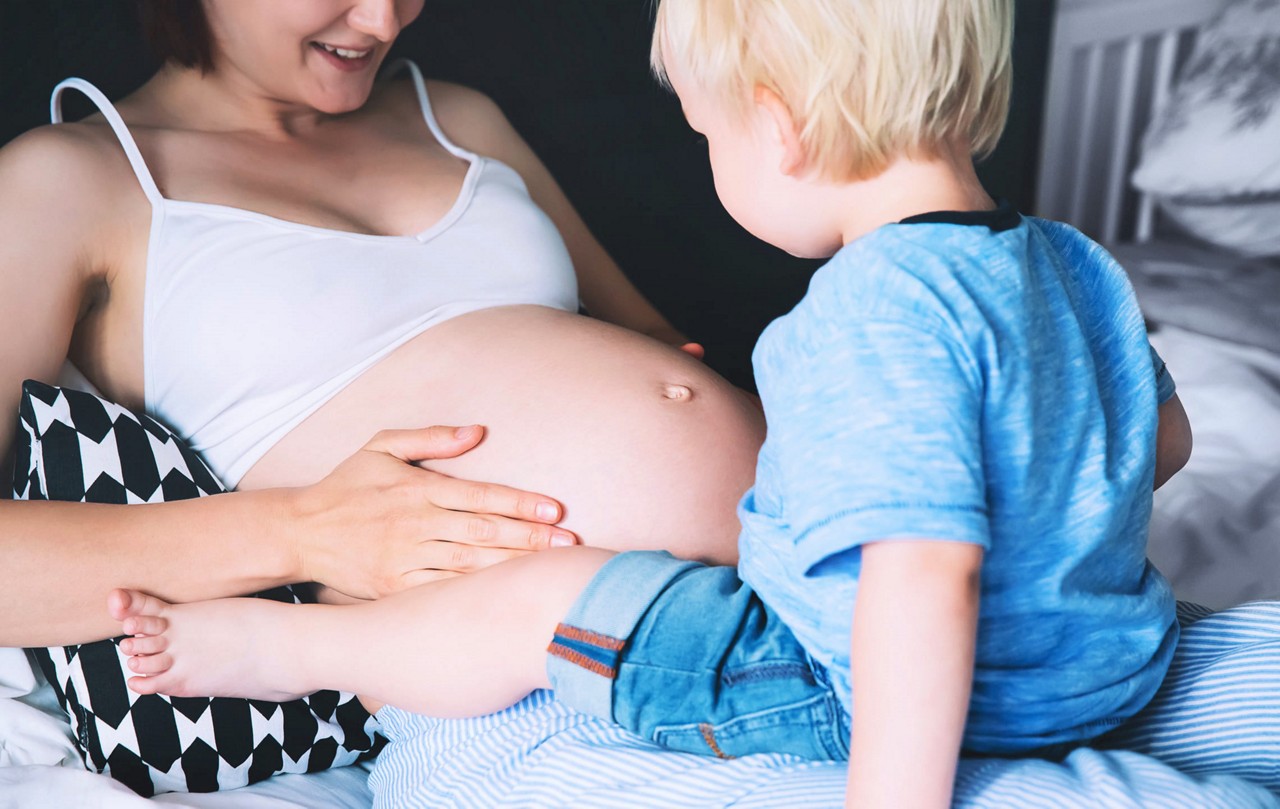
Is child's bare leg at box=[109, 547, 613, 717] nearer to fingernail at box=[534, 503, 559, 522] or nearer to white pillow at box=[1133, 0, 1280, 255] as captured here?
fingernail at box=[534, 503, 559, 522]

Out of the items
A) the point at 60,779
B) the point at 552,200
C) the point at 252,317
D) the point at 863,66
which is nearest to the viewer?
the point at 863,66

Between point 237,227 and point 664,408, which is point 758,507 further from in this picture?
point 237,227

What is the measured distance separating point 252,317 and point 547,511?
1.31 ft

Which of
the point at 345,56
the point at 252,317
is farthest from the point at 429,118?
the point at 252,317

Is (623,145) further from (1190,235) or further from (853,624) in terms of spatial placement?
(853,624)

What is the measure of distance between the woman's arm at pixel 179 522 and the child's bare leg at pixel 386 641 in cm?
4

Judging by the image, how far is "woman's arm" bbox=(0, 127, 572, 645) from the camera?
937mm

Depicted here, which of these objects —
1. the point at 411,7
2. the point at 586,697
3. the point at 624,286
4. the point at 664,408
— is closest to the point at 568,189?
the point at 624,286

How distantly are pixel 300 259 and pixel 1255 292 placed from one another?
161cm

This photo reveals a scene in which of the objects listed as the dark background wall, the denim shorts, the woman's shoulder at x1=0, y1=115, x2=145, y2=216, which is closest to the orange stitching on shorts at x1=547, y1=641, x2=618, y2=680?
the denim shorts

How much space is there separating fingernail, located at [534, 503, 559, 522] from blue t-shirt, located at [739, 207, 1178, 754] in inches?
7.9

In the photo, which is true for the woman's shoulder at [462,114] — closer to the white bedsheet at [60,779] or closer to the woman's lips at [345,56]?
the woman's lips at [345,56]

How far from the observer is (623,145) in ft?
6.19

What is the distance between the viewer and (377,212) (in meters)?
1.27
